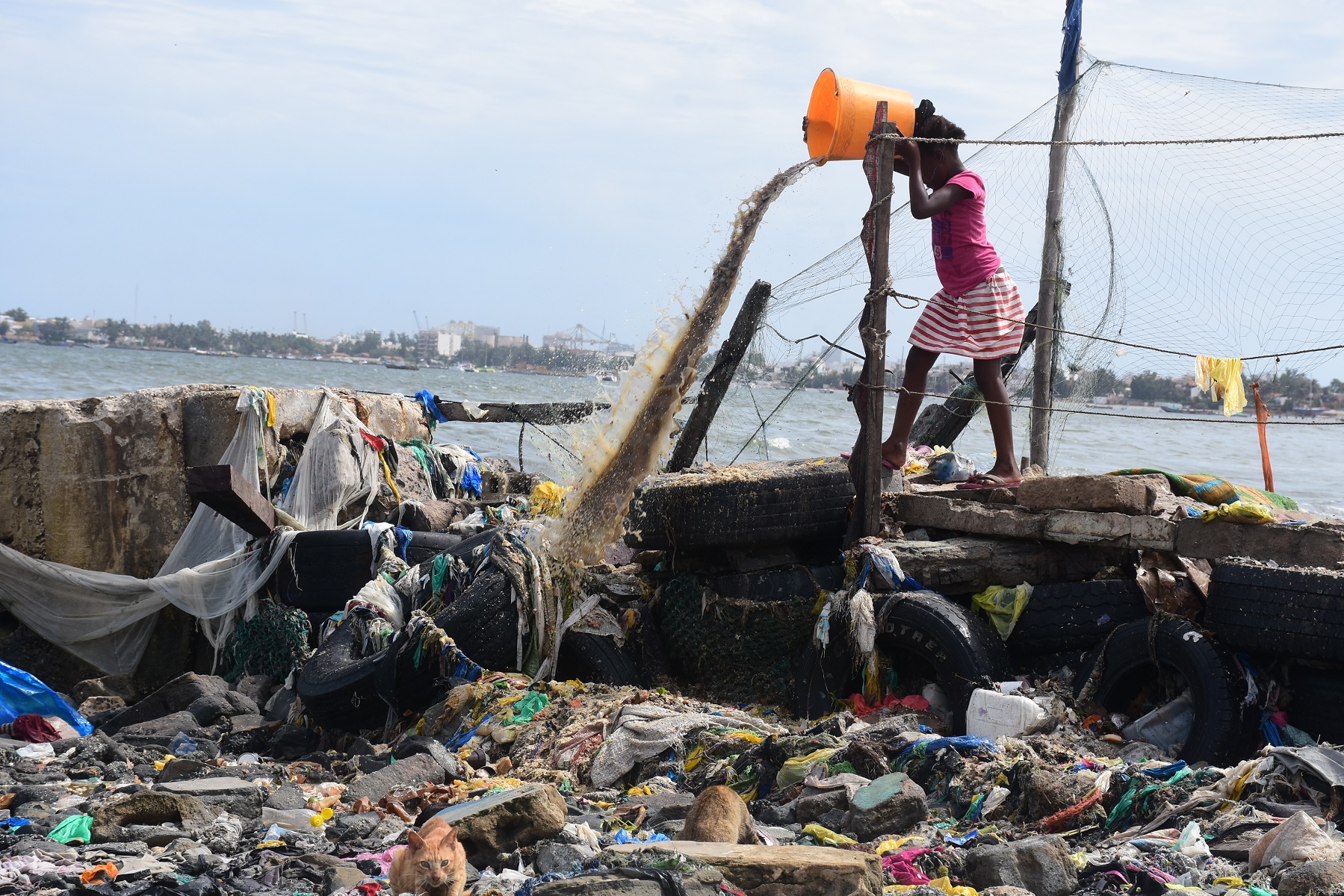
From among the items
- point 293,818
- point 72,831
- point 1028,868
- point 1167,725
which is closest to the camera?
point 1028,868

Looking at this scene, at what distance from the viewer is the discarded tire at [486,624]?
6.04 meters

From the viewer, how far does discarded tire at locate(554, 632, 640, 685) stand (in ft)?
19.9

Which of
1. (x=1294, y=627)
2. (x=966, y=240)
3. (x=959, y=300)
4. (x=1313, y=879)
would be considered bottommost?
(x=1313, y=879)

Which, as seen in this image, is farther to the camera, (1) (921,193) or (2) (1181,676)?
(1) (921,193)

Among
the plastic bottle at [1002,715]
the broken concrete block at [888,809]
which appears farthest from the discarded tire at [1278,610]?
the broken concrete block at [888,809]

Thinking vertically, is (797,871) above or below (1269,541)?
below

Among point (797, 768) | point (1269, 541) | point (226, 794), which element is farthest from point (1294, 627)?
point (226, 794)

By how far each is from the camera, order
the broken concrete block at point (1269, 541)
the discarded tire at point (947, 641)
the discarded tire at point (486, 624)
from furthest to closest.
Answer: the discarded tire at point (486, 624), the discarded tire at point (947, 641), the broken concrete block at point (1269, 541)

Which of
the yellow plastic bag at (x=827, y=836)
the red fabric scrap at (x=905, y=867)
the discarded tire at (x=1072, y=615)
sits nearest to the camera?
the red fabric scrap at (x=905, y=867)

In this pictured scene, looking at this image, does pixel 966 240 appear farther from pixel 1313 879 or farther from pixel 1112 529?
pixel 1313 879

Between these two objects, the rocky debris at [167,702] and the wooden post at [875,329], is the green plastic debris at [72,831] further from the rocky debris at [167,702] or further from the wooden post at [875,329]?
the wooden post at [875,329]

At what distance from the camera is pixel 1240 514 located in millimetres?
5098

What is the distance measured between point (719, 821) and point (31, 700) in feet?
15.0

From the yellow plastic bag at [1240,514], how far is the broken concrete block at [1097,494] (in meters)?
0.32
